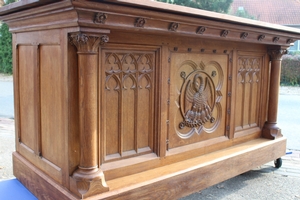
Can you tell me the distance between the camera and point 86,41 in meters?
2.03

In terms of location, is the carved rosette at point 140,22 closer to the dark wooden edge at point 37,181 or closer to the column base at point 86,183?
the column base at point 86,183

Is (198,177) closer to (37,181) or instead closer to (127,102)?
(127,102)

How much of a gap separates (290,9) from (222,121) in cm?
2327

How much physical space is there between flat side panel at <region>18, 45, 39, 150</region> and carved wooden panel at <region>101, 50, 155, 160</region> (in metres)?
0.59

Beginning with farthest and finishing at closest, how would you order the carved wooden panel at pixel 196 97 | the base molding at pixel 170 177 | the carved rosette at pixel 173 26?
the carved wooden panel at pixel 196 97
the carved rosette at pixel 173 26
the base molding at pixel 170 177

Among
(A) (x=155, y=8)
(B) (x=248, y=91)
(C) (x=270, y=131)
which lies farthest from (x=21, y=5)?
(C) (x=270, y=131)

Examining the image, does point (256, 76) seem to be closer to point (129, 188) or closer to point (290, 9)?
point (129, 188)

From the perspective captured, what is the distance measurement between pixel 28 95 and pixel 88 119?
2.74 feet

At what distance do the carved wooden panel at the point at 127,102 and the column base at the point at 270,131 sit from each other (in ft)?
5.63

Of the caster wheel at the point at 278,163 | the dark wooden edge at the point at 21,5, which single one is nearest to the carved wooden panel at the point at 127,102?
the dark wooden edge at the point at 21,5

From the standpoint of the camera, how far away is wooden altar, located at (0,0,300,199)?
2.14m

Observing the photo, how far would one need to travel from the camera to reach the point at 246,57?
355 cm

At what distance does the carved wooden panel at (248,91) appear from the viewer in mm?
3525

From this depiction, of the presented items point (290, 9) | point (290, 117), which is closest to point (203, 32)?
point (290, 117)
